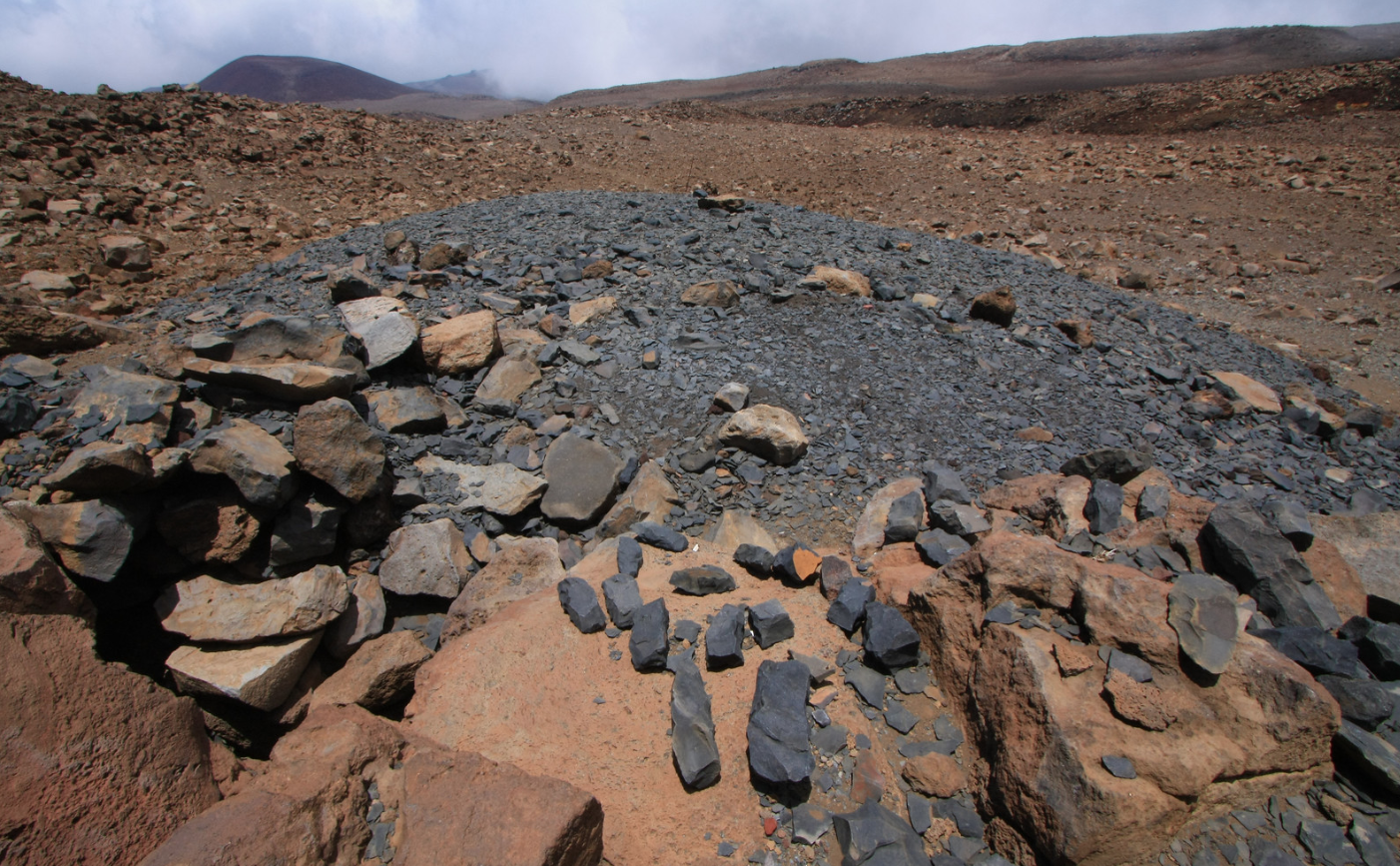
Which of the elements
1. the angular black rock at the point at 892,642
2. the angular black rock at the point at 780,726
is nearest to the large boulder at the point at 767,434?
the angular black rock at the point at 892,642

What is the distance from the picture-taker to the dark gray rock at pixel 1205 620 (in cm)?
177

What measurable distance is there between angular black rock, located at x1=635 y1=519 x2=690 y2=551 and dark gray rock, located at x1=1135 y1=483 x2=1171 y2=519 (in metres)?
2.03

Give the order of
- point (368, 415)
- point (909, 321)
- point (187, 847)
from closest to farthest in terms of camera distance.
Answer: point (187, 847)
point (368, 415)
point (909, 321)

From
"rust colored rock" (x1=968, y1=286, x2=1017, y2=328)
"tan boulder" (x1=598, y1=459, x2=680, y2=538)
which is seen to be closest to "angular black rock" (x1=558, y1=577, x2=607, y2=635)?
"tan boulder" (x1=598, y1=459, x2=680, y2=538)

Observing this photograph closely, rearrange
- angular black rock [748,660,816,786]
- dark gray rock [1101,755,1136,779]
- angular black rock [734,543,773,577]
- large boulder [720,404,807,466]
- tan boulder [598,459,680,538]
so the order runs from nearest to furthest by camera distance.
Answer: dark gray rock [1101,755,1136,779] → angular black rock [748,660,816,786] → angular black rock [734,543,773,577] → tan boulder [598,459,680,538] → large boulder [720,404,807,466]

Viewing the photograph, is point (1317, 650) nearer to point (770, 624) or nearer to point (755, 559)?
point (770, 624)

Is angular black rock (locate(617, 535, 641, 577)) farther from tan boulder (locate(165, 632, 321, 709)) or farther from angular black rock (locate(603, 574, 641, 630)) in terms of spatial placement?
tan boulder (locate(165, 632, 321, 709))

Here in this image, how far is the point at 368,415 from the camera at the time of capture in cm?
350

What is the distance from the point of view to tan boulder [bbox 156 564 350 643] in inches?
97.5

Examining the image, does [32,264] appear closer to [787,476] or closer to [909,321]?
[787,476]

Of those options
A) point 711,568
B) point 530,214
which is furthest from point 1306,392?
point 530,214

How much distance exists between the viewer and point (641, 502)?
3150 mm

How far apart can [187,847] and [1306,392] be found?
6115mm

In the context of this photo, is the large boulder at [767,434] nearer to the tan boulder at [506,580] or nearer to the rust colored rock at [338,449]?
the tan boulder at [506,580]
